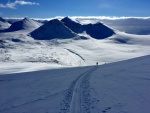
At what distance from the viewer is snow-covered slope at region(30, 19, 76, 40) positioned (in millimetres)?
135875

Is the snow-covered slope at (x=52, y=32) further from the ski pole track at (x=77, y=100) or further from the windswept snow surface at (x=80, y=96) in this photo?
the ski pole track at (x=77, y=100)

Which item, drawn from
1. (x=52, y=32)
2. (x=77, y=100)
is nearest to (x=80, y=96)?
(x=77, y=100)

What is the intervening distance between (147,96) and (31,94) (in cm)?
803

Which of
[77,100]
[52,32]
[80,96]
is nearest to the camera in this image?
[77,100]

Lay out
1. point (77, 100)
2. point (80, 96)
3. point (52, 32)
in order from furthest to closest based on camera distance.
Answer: point (52, 32) → point (80, 96) → point (77, 100)

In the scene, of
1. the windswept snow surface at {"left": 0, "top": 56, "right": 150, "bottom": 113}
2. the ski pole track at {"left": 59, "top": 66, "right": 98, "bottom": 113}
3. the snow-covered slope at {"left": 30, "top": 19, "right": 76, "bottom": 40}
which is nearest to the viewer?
the ski pole track at {"left": 59, "top": 66, "right": 98, "bottom": 113}

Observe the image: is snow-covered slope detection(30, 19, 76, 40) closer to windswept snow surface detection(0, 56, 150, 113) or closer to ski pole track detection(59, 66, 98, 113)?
windswept snow surface detection(0, 56, 150, 113)

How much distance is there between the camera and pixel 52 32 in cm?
14325

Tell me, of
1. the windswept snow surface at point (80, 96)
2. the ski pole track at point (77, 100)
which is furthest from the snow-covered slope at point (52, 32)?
the ski pole track at point (77, 100)

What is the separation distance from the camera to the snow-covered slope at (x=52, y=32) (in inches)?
5349

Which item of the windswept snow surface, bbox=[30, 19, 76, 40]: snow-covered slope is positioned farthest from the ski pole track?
bbox=[30, 19, 76, 40]: snow-covered slope

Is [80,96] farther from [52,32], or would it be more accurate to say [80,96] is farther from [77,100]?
[52,32]

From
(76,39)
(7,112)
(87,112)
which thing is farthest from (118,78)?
(76,39)

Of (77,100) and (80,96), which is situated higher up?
(80,96)
